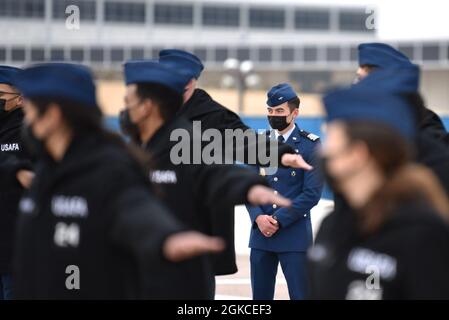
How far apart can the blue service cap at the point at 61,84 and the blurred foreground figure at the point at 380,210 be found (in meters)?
1.07

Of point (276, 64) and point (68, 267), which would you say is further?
point (276, 64)

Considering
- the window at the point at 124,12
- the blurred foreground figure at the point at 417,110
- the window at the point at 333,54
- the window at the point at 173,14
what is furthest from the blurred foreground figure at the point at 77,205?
the window at the point at 173,14

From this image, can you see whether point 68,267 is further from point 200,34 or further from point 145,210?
point 200,34

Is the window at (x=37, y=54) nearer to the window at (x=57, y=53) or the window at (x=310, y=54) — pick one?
the window at (x=57, y=53)

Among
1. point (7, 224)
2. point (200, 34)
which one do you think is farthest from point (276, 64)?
point (7, 224)

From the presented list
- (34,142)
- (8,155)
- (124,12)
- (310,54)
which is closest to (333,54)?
(310,54)

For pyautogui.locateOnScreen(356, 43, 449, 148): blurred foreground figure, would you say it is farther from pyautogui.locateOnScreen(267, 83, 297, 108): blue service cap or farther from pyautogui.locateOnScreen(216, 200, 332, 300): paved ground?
pyautogui.locateOnScreen(216, 200, 332, 300): paved ground

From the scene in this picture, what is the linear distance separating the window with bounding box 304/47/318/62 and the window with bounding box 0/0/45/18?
56.8ft

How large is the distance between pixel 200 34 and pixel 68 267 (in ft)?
220

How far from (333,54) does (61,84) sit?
56626 mm

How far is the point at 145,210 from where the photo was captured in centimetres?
378

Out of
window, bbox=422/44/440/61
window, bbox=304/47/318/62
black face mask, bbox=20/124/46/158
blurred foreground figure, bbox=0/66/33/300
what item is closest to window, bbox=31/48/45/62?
window, bbox=304/47/318/62

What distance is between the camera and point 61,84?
162 inches
